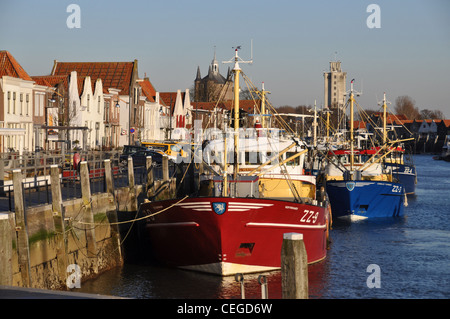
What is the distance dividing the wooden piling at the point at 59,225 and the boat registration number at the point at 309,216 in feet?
26.6

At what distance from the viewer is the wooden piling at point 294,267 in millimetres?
12086

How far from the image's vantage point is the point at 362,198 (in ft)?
134

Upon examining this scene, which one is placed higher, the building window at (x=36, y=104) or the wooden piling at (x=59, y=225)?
the building window at (x=36, y=104)

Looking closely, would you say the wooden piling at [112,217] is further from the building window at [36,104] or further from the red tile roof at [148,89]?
the red tile roof at [148,89]

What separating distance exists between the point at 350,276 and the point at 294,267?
43.1 ft

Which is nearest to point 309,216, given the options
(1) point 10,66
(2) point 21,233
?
(2) point 21,233

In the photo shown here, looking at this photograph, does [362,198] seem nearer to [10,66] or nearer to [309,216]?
[309,216]

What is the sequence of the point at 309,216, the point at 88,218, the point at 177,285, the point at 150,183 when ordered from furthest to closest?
the point at 150,183, the point at 309,216, the point at 88,218, the point at 177,285

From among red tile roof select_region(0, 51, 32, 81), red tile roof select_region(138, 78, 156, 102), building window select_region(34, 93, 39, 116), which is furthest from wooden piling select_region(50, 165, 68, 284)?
red tile roof select_region(138, 78, 156, 102)

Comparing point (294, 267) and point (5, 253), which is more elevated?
point (294, 267)

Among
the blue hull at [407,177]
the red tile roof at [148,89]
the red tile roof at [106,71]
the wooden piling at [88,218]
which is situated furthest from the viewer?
the red tile roof at [148,89]

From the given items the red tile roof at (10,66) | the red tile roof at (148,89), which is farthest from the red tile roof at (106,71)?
the red tile roof at (10,66)

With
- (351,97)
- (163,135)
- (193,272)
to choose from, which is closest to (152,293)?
(193,272)

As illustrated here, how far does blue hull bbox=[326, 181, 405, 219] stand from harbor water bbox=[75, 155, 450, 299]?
4331mm
